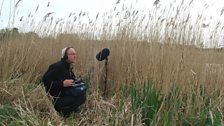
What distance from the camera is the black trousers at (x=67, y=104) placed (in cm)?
564

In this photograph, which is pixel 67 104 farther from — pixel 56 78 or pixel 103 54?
pixel 103 54

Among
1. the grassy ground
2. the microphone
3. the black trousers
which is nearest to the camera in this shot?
the grassy ground

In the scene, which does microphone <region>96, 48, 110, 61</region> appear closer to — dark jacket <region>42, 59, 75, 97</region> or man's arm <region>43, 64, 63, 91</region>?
dark jacket <region>42, 59, 75, 97</region>

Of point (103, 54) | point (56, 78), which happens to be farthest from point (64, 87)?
point (103, 54)

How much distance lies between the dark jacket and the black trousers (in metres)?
0.12

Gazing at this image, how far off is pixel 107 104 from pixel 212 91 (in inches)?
56.5

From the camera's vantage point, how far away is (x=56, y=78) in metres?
5.83

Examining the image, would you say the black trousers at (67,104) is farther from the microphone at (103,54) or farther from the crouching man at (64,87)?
the microphone at (103,54)

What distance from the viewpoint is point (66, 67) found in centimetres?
587

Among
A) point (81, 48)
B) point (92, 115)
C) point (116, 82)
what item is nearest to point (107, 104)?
point (92, 115)

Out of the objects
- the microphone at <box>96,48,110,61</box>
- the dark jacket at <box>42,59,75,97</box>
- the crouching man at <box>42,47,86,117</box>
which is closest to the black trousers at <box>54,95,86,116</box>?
the crouching man at <box>42,47,86,117</box>

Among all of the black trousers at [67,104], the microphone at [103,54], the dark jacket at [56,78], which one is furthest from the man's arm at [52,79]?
the microphone at [103,54]

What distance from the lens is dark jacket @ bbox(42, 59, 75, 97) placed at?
5719 millimetres

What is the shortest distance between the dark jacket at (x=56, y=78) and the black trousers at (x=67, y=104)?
12 cm
